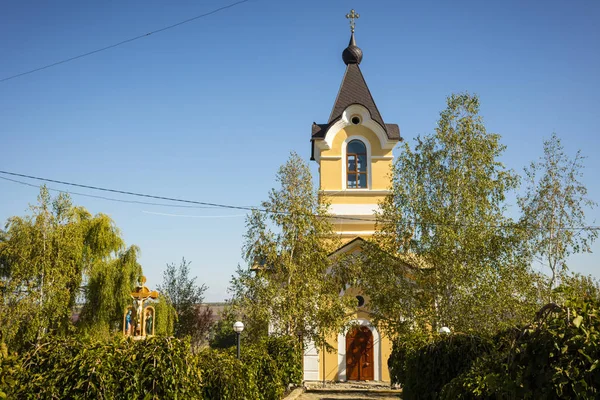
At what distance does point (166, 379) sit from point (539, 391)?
6.05m

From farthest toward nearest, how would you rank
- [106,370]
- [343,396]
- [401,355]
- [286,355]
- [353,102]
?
[353,102]
[343,396]
[286,355]
[401,355]
[106,370]

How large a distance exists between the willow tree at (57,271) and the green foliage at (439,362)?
13916mm

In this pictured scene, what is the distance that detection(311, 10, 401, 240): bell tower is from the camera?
25.9 metres

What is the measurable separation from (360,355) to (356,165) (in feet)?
27.5

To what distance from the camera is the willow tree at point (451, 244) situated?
59.6ft

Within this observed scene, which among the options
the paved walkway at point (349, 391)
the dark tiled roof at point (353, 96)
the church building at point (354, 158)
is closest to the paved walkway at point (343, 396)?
the paved walkway at point (349, 391)

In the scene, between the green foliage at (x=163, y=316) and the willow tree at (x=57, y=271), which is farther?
the green foliage at (x=163, y=316)

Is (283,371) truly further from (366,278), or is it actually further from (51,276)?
(51,276)

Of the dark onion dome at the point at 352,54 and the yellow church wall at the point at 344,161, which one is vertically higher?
the dark onion dome at the point at 352,54

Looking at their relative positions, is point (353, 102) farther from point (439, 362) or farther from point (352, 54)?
point (439, 362)

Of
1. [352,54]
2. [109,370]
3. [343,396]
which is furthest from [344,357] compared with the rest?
[109,370]

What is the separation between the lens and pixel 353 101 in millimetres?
26797

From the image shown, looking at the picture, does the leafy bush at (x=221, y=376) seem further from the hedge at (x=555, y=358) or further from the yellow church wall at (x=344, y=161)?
the yellow church wall at (x=344, y=161)

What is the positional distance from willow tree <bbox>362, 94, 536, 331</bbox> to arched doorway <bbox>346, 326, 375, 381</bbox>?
9.98 feet
